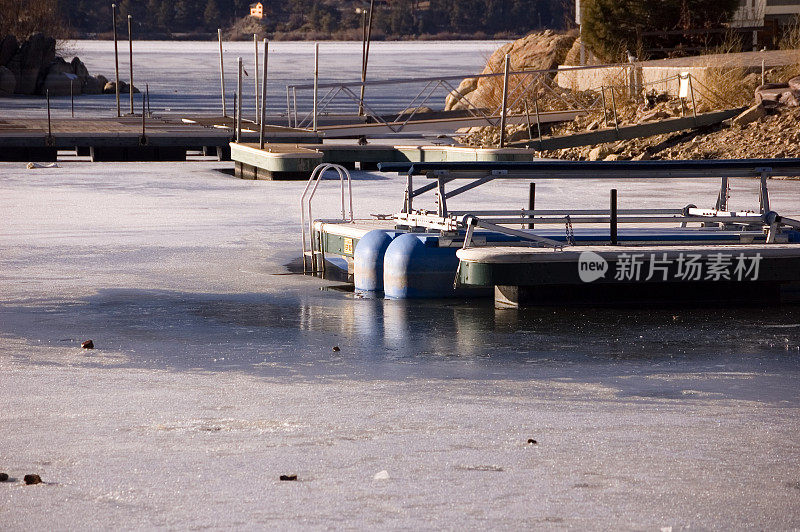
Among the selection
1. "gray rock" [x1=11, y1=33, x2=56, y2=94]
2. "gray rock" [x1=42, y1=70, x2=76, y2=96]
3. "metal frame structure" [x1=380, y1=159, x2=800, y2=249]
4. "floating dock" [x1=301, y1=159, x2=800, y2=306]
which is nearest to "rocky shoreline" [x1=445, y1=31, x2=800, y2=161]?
"metal frame structure" [x1=380, y1=159, x2=800, y2=249]

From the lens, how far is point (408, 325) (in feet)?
28.6

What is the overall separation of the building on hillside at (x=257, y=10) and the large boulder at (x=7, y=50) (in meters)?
91.2

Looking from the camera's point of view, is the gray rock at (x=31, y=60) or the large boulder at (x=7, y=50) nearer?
the gray rock at (x=31, y=60)

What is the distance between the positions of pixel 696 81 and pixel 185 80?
133 feet

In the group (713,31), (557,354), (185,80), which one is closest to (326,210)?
(557,354)

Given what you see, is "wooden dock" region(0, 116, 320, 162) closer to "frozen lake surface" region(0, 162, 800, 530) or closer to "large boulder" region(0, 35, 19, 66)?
"frozen lake surface" region(0, 162, 800, 530)

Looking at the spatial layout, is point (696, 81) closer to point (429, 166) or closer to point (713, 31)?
point (713, 31)

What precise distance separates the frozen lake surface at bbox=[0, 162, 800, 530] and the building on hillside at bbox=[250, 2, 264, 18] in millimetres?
136200

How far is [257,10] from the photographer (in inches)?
5689

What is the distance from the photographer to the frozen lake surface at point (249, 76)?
42906 mm

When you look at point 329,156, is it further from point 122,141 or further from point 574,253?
point 574,253

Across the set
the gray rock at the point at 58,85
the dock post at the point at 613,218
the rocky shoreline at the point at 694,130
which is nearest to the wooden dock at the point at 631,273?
the dock post at the point at 613,218

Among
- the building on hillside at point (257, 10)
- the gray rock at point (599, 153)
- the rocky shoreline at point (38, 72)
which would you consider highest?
the building on hillside at point (257, 10)

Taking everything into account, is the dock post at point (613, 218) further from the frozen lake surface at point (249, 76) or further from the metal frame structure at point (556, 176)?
the frozen lake surface at point (249, 76)
